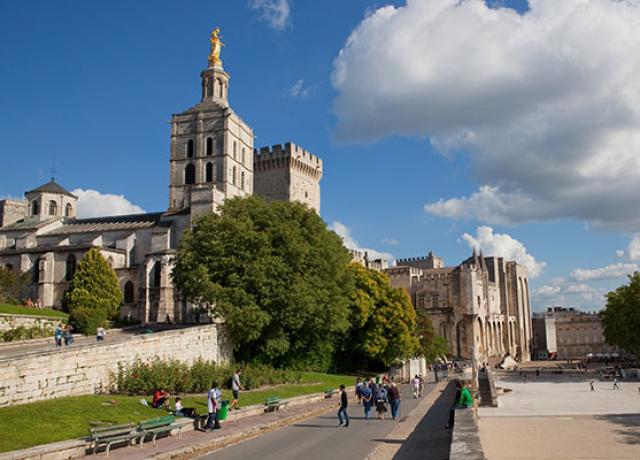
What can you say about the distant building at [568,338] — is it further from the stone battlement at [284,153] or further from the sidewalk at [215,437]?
the sidewalk at [215,437]

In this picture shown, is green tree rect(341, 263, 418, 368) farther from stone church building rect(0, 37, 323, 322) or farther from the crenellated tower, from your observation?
the crenellated tower

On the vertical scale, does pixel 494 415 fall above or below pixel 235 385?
below

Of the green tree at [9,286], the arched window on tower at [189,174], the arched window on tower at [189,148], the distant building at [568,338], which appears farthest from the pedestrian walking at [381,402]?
the distant building at [568,338]

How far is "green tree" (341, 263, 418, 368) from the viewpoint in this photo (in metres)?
41.3

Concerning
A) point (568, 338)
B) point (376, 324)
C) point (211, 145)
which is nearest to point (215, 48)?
point (211, 145)

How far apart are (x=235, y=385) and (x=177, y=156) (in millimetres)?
38395

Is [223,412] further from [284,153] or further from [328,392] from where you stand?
[284,153]

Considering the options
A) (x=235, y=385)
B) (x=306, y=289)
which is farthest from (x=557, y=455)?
(x=306, y=289)

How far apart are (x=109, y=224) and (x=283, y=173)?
21907 millimetres

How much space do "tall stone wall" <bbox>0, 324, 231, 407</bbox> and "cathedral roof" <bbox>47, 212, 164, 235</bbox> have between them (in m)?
25.1

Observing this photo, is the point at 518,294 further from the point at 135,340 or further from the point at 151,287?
the point at 135,340

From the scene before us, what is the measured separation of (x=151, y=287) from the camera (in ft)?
147

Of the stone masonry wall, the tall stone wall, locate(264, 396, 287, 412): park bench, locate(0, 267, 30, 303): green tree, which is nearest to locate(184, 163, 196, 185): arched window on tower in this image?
locate(0, 267, 30, 303): green tree

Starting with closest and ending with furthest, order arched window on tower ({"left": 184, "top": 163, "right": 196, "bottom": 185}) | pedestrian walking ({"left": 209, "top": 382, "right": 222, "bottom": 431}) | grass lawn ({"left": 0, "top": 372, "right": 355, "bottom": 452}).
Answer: grass lawn ({"left": 0, "top": 372, "right": 355, "bottom": 452}) < pedestrian walking ({"left": 209, "top": 382, "right": 222, "bottom": 431}) < arched window on tower ({"left": 184, "top": 163, "right": 196, "bottom": 185})
